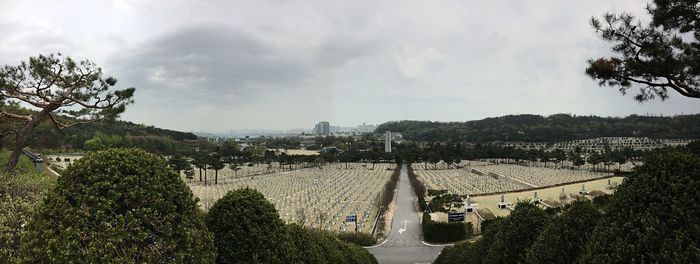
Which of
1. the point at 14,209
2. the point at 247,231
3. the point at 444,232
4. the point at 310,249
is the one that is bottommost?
the point at 444,232

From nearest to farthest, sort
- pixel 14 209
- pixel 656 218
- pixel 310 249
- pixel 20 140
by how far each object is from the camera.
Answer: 1. pixel 656 218
2. pixel 14 209
3. pixel 310 249
4. pixel 20 140

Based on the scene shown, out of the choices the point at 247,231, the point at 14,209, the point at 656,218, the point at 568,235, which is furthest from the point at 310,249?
the point at 656,218

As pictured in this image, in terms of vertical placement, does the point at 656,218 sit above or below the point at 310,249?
above

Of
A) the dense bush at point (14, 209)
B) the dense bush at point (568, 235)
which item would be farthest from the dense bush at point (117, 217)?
the dense bush at point (568, 235)

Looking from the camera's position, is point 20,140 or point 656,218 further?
point 20,140

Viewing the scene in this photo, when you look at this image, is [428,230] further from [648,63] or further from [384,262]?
[648,63]

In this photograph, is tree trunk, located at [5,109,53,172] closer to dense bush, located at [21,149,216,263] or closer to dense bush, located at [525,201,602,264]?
dense bush, located at [21,149,216,263]

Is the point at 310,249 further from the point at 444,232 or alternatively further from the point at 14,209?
the point at 444,232
